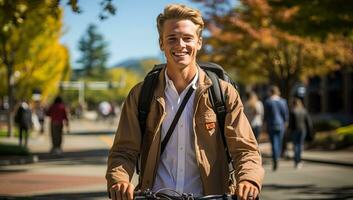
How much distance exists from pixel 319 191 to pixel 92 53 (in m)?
148

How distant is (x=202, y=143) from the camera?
9.25 ft

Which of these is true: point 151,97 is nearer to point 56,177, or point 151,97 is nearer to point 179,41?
point 179,41

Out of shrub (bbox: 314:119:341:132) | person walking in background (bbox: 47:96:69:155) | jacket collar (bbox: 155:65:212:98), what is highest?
jacket collar (bbox: 155:65:212:98)

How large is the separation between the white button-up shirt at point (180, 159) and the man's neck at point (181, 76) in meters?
0.08

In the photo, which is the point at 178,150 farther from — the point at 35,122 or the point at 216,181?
the point at 35,122

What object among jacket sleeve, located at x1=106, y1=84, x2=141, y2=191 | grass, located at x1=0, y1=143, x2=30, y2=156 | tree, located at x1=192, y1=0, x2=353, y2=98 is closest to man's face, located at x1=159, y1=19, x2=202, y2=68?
jacket sleeve, located at x1=106, y1=84, x2=141, y2=191

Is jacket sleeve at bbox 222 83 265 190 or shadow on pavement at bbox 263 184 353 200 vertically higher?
jacket sleeve at bbox 222 83 265 190

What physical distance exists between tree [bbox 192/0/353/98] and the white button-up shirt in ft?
64.1

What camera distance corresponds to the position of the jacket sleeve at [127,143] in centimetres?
276

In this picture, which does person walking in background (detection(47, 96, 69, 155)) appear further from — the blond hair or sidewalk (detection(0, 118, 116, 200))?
the blond hair

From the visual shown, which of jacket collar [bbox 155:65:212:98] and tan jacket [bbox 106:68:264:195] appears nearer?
tan jacket [bbox 106:68:264:195]

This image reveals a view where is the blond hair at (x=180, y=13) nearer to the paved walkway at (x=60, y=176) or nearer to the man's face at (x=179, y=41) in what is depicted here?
the man's face at (x=179, y=41)

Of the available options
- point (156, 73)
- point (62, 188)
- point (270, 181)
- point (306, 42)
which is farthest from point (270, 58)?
point (156, 73)

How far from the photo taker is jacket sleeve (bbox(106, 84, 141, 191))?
276 cm
